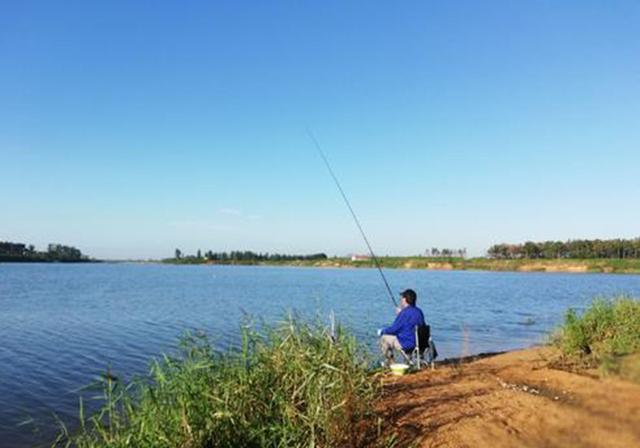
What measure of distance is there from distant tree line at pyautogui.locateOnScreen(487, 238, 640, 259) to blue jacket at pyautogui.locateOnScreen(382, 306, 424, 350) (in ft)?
386

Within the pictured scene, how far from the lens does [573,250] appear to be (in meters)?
122

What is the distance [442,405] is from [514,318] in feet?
70.7

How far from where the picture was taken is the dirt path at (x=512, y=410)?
533 centimetres

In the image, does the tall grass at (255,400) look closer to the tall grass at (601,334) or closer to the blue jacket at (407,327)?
the blue jacket at (407,327)

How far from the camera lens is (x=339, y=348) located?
5.53m

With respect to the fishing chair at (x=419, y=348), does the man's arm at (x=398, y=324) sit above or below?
above

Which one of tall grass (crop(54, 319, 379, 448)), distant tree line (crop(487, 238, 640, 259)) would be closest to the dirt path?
tall grass (crop(54, 319, 379, 448))

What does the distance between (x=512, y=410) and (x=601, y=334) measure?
14.0 feet

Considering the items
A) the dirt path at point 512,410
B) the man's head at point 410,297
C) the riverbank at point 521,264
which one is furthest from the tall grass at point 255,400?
the riverbank at point 521,264

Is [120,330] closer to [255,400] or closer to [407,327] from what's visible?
[407,327]

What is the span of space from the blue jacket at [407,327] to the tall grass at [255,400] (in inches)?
171

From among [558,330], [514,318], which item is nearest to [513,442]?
[558,330]

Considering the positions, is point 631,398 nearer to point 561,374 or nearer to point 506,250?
point 561,374

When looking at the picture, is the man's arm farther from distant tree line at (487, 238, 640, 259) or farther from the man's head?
distant tree line at (487, 238, 640, 259)
